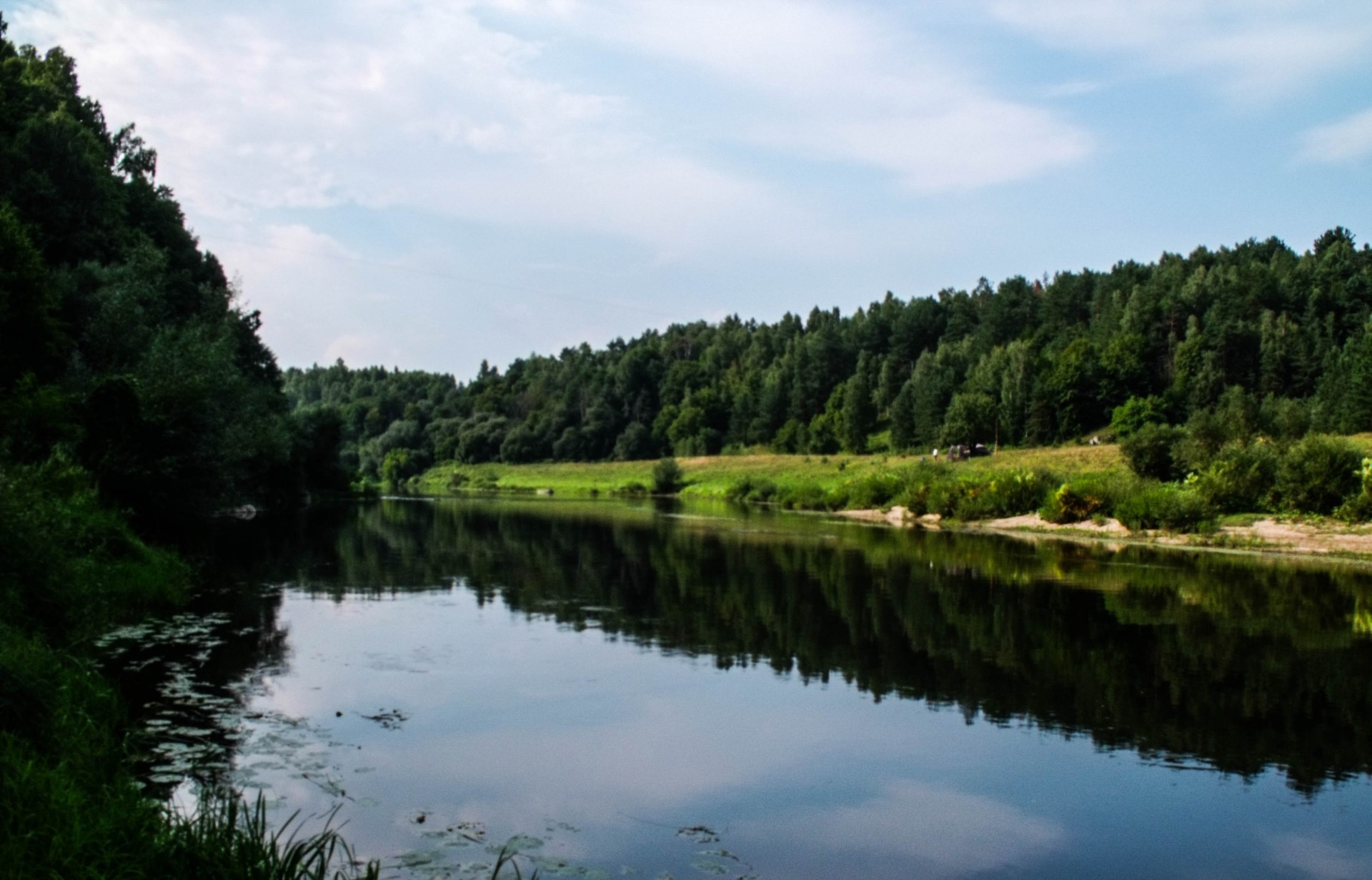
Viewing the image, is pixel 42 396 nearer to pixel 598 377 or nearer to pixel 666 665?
pixel 666 665

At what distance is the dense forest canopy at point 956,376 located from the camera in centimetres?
9662

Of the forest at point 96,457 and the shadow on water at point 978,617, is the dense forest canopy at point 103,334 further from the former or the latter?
the shadow on water at point 978,617

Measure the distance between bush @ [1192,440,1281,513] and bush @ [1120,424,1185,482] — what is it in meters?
6.29

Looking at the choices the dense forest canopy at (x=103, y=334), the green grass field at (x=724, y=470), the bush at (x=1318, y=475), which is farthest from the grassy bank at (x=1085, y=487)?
the dense forest canopy at (x=103, y=334)

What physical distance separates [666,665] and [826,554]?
760 inches

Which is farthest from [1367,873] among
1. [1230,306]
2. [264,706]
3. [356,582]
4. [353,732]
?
[1230,306]

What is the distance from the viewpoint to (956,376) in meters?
119

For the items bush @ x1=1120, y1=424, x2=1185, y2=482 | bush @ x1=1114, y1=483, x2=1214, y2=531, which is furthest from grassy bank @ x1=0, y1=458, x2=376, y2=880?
bush @ x1=1120, y1=424, x2=1185, y2=482

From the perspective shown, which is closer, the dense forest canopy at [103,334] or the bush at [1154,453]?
the dense forest canopy at [103,334]

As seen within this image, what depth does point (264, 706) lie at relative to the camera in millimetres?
13125

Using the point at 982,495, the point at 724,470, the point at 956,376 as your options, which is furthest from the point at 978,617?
the point at 956,376

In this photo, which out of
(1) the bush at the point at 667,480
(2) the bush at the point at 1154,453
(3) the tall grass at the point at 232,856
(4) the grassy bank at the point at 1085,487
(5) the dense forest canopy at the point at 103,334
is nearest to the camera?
(3) the tall grass at the point at 232,856

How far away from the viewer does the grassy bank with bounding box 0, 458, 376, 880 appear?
6367mm

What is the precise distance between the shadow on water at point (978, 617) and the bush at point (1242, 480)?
17.1ft
